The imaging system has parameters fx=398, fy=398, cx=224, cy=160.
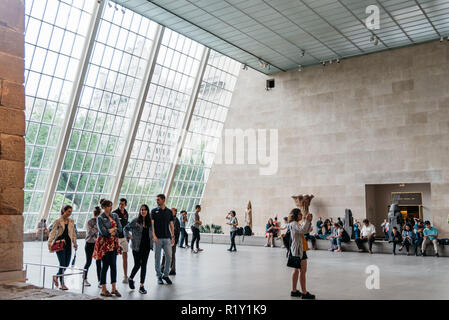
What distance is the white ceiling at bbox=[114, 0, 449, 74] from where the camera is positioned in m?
19.0

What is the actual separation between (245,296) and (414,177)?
1803cm

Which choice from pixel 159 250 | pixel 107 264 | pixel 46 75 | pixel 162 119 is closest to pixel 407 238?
pixel 159 250

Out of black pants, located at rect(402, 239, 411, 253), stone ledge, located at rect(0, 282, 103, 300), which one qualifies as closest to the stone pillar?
stone ledge, located at rect(0, 282, 103, 300)

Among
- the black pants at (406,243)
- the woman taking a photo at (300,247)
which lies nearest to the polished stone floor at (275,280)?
the woman taking a photo at (300,247)

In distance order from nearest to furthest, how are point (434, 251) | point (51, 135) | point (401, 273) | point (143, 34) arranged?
point (401, 273)
point (434, 251)
point (51, 135)
point (143, 34)

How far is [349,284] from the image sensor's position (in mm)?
9906

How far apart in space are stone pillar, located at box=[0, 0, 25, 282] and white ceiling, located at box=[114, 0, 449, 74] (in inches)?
557

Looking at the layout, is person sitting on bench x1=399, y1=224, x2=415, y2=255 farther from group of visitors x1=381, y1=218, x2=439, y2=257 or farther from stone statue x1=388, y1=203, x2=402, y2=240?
stone statue x1=388, y1=203, x2=402, y2=240

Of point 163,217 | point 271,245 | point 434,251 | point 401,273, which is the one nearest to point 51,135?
point 271,245

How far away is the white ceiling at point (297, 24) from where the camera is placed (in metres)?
19.0

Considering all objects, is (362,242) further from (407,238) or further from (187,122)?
(187,122)

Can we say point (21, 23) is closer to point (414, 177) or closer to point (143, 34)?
point (143, 34)

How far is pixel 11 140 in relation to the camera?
597cm

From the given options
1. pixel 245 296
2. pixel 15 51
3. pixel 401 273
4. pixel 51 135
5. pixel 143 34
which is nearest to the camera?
pixel 15 51
